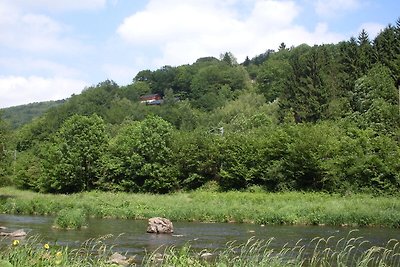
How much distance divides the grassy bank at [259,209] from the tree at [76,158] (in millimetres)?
20810

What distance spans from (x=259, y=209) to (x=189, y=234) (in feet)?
43.6

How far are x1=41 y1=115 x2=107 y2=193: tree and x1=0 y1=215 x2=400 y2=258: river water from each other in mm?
35056

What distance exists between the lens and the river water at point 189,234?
29344mm

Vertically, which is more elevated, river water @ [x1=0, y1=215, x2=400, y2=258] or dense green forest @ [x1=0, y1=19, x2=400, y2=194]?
dense green forest @ [x1=0, y1=19, x2=400, y2=194]

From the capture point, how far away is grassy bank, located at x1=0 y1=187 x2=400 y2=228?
41781 mm

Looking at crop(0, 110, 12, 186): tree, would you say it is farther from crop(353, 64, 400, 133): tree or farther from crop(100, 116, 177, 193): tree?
crop(353, 64, 400, 133): tree

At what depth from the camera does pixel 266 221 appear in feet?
143

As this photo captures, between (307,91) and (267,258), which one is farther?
(307,91)

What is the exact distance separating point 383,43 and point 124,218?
2544 inches

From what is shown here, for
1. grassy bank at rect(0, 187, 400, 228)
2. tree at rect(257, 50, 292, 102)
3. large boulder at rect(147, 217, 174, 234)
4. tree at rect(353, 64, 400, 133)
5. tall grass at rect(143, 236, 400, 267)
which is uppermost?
tree at rect(257, 50, 292, 102)

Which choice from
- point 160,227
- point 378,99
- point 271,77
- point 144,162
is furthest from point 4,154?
point 271,77

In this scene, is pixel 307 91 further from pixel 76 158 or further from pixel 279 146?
pixel 76 158

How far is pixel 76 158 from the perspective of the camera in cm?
7912

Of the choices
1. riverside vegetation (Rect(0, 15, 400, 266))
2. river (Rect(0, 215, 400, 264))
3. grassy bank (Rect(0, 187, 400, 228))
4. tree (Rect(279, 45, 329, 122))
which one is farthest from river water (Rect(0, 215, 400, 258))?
tree (Rect(279, 45, 329, 122))
